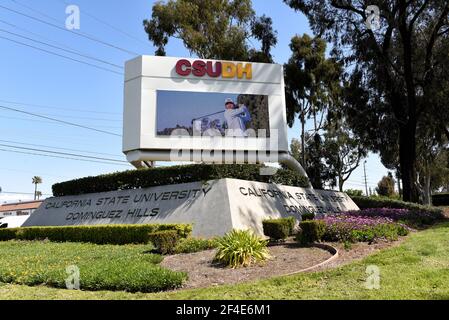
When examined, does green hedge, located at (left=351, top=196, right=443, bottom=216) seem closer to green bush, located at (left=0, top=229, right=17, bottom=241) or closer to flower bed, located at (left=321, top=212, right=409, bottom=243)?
flower bed, located at (left=321, top=212, right=409, bottom=243)

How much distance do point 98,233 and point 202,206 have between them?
446 cm

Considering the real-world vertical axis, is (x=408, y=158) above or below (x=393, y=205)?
→ above

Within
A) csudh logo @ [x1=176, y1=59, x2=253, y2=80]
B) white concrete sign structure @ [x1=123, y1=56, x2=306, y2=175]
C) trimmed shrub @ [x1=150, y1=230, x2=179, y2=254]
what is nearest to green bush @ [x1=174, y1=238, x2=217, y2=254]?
trimmed shrub @ [x1=150, y1=230, x2=179, y2=254]

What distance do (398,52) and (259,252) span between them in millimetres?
23043

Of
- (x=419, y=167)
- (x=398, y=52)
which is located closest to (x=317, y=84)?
(x=398, y=52)

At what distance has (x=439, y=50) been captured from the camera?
2631cm

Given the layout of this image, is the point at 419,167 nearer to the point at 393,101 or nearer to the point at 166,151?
the point at 393,101

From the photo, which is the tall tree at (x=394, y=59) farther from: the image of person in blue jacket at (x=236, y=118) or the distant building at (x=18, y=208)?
the distant building at (x=18, y=208)

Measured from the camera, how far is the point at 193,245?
501 inches

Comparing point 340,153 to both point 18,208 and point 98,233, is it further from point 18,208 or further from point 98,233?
point 18,208

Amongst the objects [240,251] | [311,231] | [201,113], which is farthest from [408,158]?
[240,251]

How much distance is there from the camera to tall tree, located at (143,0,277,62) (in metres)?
30.9

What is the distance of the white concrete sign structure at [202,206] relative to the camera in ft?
51.1

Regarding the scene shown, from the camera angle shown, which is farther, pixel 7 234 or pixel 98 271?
pixel 7 234
